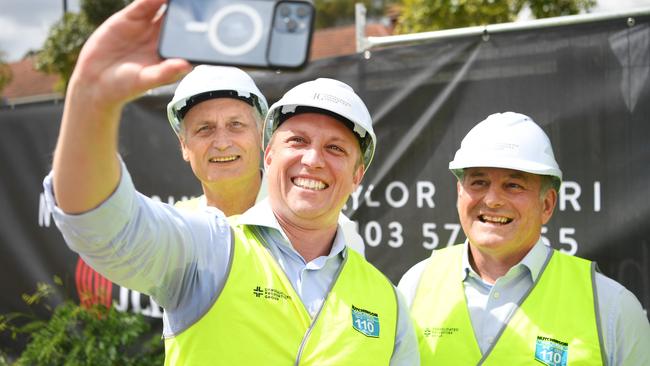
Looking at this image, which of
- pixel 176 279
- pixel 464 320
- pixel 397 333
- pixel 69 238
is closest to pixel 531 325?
pixel 464 320

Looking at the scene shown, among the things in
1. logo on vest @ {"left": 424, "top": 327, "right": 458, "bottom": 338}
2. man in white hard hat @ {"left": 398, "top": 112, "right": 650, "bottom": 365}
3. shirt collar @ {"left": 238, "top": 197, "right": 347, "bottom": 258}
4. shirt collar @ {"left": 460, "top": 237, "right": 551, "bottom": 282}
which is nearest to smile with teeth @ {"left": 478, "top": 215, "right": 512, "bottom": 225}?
man in white hard hat @ {"left": 398, "top": 112, "right": 650, "bottom": 365}

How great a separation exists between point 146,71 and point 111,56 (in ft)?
0.30

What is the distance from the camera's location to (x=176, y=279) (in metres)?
1.81

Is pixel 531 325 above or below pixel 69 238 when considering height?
below

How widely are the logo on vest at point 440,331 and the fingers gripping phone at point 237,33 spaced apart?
1535 millimetres

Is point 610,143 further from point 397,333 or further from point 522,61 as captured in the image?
point 397,333

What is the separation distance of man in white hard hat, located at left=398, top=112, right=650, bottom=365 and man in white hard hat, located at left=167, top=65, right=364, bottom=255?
1.65 feet

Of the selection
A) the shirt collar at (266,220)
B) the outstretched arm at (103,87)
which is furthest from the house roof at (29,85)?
the outstretched arm at (103,87)

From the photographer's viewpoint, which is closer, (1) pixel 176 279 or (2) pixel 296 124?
(1) pixel 176 279

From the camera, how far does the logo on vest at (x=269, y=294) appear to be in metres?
1.89

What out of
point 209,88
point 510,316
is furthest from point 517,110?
point 209,88

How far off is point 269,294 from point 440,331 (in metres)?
0.88

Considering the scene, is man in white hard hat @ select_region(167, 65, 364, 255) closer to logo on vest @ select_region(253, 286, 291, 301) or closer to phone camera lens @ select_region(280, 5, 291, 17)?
logo on vest @ select_region(253, 286, 291, 301)

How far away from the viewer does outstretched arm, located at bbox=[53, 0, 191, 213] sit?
4.27ft
